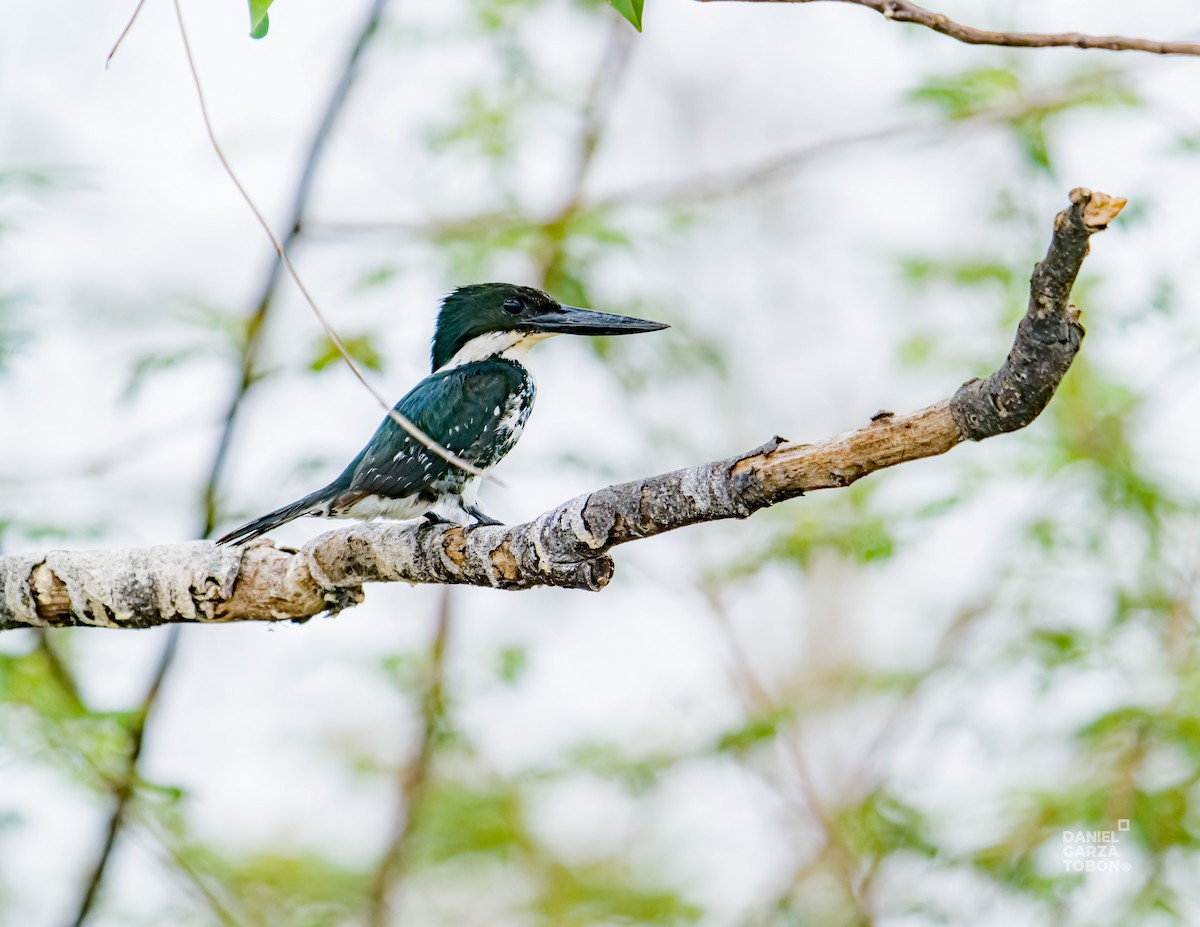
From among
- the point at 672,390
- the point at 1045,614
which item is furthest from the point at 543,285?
the point at 1045,614

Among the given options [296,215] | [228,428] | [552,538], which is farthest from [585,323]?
[552,538]

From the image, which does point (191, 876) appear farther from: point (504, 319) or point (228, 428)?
point (504, 319)

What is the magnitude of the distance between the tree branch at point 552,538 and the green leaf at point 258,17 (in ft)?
2.90

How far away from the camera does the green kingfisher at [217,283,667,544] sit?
3.24 meters

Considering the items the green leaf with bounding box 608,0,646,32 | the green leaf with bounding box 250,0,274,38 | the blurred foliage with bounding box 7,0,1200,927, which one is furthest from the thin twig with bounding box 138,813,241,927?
the green leaf with bounding box 608,0,646,32

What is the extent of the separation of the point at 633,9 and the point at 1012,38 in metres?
0.63

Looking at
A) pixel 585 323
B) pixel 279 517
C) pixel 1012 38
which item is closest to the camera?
pixel 1012 38

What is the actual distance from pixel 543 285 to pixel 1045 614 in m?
2.13

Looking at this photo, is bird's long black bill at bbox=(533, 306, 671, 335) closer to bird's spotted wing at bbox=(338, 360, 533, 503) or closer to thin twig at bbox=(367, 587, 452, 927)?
bird's spotted wing at bbox=(338, 360, 533, 503)

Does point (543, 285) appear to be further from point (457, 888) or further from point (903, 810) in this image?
point (457, 888)

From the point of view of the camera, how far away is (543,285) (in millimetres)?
4520

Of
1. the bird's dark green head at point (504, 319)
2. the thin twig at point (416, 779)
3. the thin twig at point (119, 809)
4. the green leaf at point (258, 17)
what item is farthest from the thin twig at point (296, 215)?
the green leaf at point (258, 17)

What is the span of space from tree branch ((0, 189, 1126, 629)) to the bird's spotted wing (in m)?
0.48

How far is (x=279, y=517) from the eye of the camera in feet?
10.1
